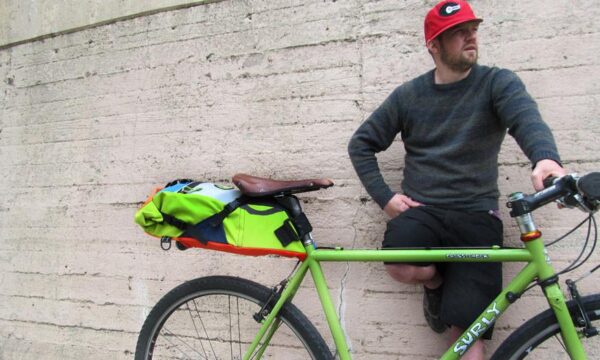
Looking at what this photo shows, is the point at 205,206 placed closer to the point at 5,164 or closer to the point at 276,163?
the point at 276,163

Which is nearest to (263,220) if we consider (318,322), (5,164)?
(318,322)

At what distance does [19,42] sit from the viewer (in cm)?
357

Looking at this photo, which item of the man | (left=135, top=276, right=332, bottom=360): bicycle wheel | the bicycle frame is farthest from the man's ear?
(left=135, top=276, right=332, bottom=360): bicycle wheel

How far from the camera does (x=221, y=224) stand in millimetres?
2037

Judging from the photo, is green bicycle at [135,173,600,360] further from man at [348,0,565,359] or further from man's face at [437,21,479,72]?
man's face at [437,21,479,72]

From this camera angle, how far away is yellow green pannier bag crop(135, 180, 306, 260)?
79.4 inches

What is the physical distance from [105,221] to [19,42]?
1595 millimetres

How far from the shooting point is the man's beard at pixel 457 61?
1.98m

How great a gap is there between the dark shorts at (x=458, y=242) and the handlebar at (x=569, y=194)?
368 mm

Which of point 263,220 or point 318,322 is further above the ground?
point 263,220

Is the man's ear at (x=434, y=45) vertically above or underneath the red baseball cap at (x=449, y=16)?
underneath

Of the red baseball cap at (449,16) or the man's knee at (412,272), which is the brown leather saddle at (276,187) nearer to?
the man's knee at (412,272)

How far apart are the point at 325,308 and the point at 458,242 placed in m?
0.63

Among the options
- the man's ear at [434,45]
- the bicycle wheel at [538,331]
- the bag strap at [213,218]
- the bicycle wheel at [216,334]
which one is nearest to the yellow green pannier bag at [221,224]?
the bag strap at [213,218]
